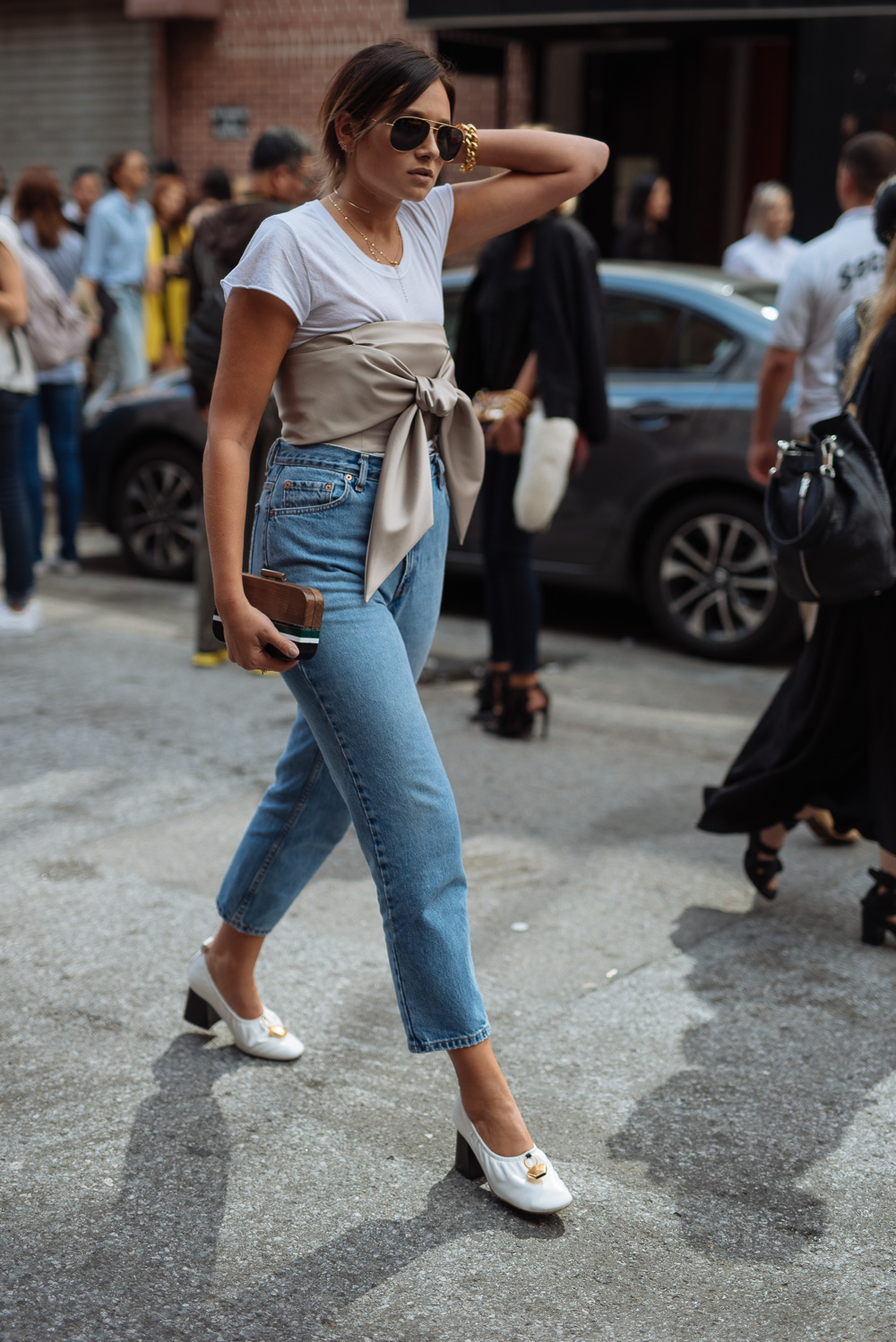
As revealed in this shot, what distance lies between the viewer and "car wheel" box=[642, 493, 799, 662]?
22.5 ft

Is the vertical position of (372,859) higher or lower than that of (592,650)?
higher

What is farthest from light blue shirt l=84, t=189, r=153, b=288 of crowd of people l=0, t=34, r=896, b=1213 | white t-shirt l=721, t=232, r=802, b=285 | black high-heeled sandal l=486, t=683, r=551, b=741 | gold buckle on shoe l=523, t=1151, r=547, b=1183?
gold buckle on shoe l=523, t=1151, r=547, b=1183

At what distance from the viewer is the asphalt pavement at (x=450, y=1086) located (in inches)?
97.5

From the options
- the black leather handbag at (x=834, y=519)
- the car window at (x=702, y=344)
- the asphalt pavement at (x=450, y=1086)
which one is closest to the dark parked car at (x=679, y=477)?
the car window at (x=702, y=344)

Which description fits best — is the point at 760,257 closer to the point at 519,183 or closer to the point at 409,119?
the point at 519,183

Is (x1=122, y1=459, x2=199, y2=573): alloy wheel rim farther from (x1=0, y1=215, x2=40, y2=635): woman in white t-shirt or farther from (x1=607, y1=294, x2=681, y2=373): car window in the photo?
(x1=607, y1=294, x2=681, y2=373): car window

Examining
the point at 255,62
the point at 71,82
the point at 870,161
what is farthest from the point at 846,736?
the point at 71,82

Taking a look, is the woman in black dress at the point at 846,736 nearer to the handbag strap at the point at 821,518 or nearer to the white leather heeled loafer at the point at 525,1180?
the handbag strap at the point at 821,518

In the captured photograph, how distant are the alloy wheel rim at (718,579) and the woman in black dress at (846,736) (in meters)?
2.79

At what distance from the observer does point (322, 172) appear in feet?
8.98

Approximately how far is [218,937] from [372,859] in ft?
2.26

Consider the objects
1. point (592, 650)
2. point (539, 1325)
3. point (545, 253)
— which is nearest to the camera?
point (539, 1325)

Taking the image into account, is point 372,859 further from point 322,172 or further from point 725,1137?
point 322,172

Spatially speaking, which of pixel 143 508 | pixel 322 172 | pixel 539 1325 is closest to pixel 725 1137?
pixel 539 1325
